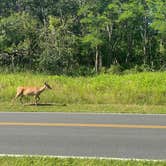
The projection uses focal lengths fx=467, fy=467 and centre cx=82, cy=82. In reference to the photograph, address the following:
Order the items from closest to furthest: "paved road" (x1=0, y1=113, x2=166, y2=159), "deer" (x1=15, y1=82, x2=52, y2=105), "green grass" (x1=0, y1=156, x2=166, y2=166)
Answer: "green grass" (x1=0, y1=156, x2=166, y2=166)
"paved road" (x1=0, y1=113, x2=166, y2=159)
"deer" (x1=15, y1=82, x2=52, y2=105)

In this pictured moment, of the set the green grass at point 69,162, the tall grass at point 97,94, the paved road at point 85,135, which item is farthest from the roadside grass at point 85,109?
the green grass at point 69,162

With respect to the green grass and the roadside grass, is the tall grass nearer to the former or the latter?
the roadside grass

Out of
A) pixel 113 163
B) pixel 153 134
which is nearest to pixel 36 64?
pixel 153 134

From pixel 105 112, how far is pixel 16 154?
7.63 m

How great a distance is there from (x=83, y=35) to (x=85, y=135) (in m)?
42.8

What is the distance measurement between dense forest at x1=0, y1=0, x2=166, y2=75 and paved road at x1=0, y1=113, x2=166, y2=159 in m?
27.7

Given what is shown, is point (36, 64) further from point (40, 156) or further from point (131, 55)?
point (40, 156)

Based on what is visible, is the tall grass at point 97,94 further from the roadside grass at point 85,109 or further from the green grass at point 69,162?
the green grass at point 69,162

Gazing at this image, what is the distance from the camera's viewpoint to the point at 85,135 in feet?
35.2

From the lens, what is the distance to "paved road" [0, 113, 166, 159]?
8844mm

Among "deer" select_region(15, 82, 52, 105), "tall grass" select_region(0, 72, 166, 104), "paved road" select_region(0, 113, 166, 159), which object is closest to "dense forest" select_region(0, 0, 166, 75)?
"tall grass" select_region(0, 72, 166, 104)

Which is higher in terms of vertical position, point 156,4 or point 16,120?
point 156,4

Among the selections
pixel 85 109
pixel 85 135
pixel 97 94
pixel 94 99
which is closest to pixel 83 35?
pixel 97 94

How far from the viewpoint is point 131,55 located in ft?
182
